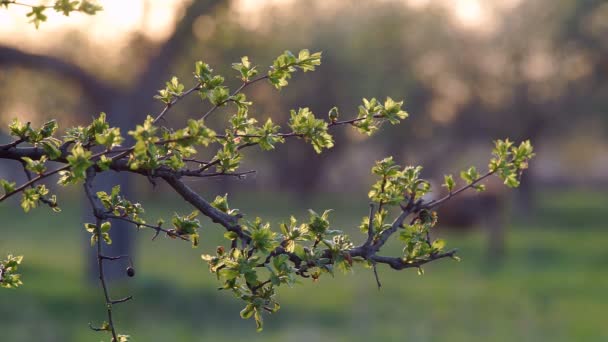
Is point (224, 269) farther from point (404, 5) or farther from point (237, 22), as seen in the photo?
point (404, 5)

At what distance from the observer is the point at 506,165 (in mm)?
3283

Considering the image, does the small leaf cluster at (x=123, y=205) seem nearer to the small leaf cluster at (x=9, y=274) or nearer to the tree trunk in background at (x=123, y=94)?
the small leaf cluster at (x=9, y=274)

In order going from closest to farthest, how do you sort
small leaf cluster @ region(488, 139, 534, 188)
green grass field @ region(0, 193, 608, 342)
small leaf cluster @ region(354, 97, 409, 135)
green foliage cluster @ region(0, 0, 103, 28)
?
green foliage cluster @ region(0, 0, 103, 28), small leaf cluster @ region(354, 97, 409, 135), small leaf cluster @ region(488, 139, 534, 188), green grass field @ region(0, 193, 608, 342)

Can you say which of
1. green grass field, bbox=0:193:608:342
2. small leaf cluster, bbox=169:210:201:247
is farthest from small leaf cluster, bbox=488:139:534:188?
green grass field, bbox=0:193:608:342

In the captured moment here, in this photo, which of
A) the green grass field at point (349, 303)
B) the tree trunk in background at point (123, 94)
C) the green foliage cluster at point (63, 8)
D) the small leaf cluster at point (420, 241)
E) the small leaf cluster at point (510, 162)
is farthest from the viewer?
the tree trunk in background at point (123, 94)

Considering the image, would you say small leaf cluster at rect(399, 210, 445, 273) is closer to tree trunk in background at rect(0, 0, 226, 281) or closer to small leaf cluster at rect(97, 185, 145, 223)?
small leaf cluster at rect(97, 185, 145, 223)

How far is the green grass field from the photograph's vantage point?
1770 cm

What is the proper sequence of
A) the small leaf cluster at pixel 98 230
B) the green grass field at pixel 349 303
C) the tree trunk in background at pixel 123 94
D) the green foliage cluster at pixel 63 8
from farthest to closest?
1. the tree trunk in background at pixel 123 94
2. the green grass field at pixel 349 303
3. the small leaf cluster at pixel 98 230
4. the green foliage cluster at pixel 63 8

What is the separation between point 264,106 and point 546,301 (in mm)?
24538

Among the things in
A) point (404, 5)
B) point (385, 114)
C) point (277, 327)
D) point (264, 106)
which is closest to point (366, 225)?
point (385, 114)

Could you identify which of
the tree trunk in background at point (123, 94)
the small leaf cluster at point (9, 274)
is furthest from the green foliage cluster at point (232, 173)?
the tree trunk in background at point (123, 94)

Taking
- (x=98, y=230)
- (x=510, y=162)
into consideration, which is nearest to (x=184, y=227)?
(x=98, y=230)

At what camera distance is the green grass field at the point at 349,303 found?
1770 cm

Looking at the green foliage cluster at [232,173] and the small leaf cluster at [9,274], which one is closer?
the green foliage cluster at [232,173]
